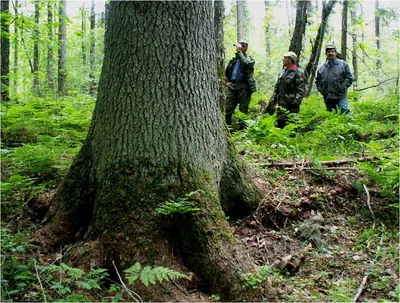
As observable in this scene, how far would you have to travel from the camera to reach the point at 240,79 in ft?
30.6

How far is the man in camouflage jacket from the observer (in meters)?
8.38

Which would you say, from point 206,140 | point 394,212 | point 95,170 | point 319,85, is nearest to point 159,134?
point 206,140

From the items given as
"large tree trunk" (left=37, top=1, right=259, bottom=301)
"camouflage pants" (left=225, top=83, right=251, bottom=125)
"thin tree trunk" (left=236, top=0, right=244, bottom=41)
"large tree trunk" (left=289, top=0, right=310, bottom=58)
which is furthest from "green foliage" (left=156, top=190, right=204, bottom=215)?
"thin tree trunk" (left=236, top=0, right=244, bottom=41)

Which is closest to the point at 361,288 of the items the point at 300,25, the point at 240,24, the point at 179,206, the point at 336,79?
the point at 179,206

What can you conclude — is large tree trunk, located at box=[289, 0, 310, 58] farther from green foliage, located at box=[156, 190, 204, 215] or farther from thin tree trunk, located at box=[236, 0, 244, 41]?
thin tree trunk, located at box=[236, 0, 244, 41]

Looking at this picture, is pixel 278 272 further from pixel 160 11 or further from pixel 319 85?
pixel 319 85

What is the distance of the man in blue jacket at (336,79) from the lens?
8.60 m

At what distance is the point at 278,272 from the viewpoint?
11.6 feet

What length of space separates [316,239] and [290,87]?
5.24 metres

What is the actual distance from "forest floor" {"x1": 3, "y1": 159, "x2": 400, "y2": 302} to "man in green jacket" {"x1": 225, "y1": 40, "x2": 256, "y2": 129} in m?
4.32

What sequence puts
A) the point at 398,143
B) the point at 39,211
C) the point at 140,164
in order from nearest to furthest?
the point at 140,164
the point at 39,211
the point at 398,143

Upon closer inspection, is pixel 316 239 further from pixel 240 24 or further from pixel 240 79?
pixel 240 24

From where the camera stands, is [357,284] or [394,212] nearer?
[357,284]

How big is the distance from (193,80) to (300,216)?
2.29m
